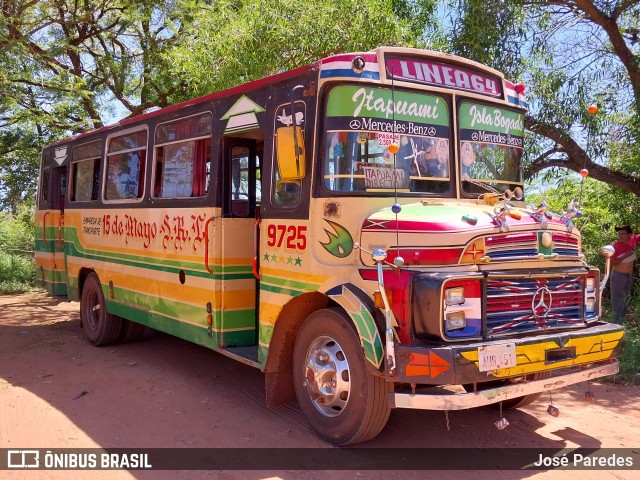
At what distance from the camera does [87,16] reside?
45.2 feet

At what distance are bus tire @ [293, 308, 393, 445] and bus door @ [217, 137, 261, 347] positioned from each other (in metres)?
1.09

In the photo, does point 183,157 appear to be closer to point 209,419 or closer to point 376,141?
point 376,141

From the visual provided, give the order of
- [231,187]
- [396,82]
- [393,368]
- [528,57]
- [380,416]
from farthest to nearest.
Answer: [528,57], [231,187], [396,82], [380,416], [393,368]

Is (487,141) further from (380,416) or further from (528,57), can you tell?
(528,57)

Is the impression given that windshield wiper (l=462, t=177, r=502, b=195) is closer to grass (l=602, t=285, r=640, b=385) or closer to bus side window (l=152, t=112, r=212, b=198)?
bus side window (l=152, t=112, r=212, b=198)

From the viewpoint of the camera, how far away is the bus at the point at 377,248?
4039 millimetres

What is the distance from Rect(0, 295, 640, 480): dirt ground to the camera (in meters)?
4.43

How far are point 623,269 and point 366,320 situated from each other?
6.50 metres

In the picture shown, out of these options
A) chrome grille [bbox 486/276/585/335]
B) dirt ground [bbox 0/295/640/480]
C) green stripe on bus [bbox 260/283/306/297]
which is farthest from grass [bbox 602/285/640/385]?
green stripe on bus [bbox 260/283/306/297]

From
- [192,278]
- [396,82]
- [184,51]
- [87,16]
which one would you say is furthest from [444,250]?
[87,16]

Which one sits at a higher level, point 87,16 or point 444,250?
point 87,16

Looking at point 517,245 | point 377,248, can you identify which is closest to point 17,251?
point 377,248

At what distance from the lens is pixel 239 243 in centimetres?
591

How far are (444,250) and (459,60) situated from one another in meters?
1.97
